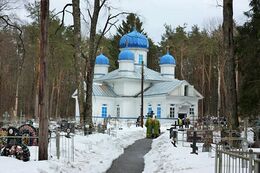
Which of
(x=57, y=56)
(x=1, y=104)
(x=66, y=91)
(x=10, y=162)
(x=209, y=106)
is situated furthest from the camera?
(x=66, y=91)

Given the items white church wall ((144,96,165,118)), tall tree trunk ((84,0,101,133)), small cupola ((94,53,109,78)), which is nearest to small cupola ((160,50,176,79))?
white church wall ((144,96,165,118))

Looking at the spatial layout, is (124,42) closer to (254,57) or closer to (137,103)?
(137,103)

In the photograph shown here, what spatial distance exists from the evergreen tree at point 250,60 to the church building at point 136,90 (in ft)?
108

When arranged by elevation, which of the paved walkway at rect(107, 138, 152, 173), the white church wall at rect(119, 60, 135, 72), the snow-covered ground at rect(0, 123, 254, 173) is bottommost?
the paved walkway at rect(107, 138, 152, 173)

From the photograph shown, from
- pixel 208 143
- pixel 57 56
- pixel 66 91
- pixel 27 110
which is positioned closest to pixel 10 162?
pixel 208 143

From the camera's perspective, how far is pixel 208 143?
687 inches

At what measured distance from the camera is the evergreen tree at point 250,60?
69.7ft

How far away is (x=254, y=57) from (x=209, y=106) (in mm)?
50129

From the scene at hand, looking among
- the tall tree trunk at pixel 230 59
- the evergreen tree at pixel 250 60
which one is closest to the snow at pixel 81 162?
the tall tree trunk at pixel 230 59

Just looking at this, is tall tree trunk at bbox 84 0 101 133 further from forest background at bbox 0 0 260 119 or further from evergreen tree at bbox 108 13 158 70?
evergreen tree at bbox 108 13 158 70

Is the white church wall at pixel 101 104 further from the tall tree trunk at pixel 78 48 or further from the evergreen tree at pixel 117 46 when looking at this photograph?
the tall tree trunk at pixel 78 48

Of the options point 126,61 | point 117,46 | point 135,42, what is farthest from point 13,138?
point 117,46

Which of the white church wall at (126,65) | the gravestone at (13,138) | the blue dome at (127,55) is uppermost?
the blue dome at (127,55)

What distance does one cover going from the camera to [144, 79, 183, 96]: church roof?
5661 cm
